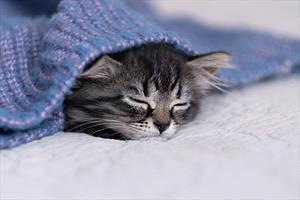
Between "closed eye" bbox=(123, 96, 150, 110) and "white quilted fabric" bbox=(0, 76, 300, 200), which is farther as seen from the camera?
"closed eye" bbox=(123, 96, 150, 110)

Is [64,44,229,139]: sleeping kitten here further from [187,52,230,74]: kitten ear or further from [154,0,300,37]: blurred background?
[154,0,300,37]: blurred background

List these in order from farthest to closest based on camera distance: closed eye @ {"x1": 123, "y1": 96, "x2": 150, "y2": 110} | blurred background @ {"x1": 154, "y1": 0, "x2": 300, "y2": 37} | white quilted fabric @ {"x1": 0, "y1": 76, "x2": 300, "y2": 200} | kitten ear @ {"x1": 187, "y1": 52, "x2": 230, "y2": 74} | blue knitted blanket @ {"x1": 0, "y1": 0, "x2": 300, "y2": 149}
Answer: blurred background @ {"x1": 154, "y1": 0, "x2": 300, "y2": 37} → kitten ear @ {"x1": 187, "y1": 52, "x2": 230, "y2": 74} → closed eye @ {"x1": 123, "y1": 96, "x2": 150, "y2": 110} → blue knitted blanket @ {"x1": 0, "y1": 0, "x2": 300, "y2": 149} → white quilted fabric @ {"x1": 0, "y1": 76, "x2": 300, "y2": 200}

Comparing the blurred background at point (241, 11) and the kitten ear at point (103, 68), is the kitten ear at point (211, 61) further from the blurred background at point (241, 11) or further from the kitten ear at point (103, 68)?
the blurred background at point (241, 11)

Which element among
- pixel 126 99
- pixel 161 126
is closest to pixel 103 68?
pixel 126 99

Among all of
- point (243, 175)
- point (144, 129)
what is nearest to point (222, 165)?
point (243, 175)

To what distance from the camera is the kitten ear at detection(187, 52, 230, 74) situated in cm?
123

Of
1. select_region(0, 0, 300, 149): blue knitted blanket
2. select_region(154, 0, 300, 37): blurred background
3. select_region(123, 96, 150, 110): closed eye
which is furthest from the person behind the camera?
select_region(154, 0, 300, 37): blurred background

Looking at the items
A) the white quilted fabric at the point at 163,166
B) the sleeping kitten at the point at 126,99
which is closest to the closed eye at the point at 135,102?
the sleeping kitten at the point at 126,99

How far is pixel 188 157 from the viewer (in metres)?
0.88

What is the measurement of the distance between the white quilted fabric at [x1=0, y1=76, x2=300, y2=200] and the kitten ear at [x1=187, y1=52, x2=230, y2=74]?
0.22 metres

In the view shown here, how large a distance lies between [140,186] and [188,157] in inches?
4.9

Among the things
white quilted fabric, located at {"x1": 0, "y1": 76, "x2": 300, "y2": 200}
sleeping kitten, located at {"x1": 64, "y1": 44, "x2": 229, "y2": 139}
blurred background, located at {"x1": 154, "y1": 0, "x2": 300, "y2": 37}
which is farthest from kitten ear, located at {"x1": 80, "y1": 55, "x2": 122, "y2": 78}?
blurred background, located at {"x1": 154, "y1": 0, "x2": 300, "y2": 37}

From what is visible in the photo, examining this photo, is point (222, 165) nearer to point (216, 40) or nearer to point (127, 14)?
point (127, 14)

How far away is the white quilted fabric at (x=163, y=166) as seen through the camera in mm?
793
